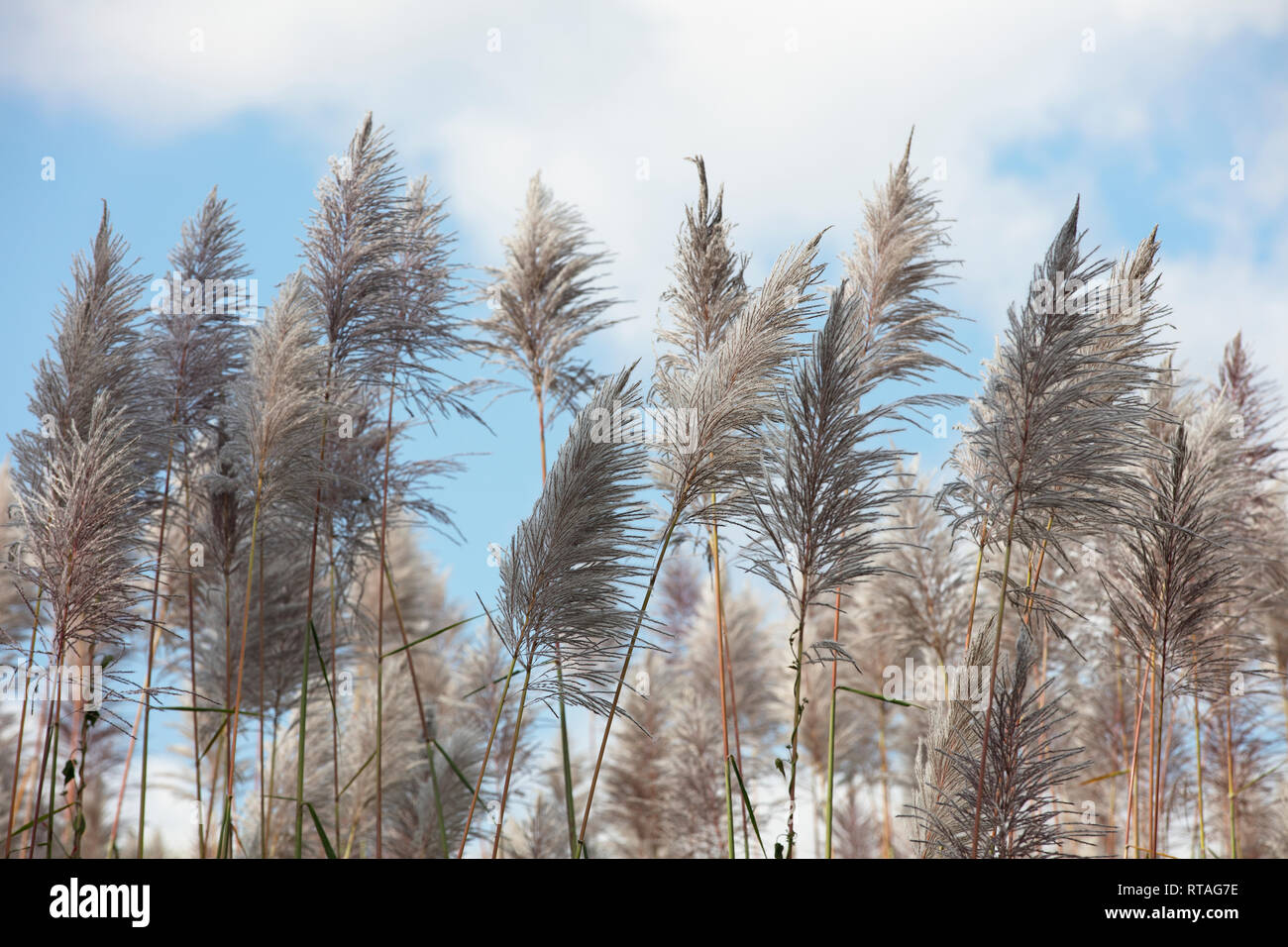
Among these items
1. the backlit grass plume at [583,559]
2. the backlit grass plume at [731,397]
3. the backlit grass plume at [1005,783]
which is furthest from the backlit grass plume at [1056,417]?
the backlit grass plume at [583,559]

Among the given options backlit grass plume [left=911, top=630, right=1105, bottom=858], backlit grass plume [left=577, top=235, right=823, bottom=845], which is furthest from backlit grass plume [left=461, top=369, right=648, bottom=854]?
backlit grass plume [left=911, top=630, right=1105, bottom=858]

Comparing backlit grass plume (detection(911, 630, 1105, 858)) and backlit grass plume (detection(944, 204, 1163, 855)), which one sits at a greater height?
backlit grass plume (detection(944, 204, 1163, 855))

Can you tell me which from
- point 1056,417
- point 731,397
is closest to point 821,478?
Result: point 731,397

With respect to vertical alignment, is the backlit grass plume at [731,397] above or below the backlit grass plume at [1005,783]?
above

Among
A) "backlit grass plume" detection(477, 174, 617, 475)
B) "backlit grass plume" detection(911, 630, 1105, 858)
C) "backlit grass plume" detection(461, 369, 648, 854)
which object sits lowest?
Result: "backlit grass plume" detection(911, 630, 1105, 858)

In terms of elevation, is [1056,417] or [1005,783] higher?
[1056,417]

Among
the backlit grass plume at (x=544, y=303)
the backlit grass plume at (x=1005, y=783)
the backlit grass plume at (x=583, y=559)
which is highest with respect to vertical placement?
the backlit grass plume at (x=544, y=303)

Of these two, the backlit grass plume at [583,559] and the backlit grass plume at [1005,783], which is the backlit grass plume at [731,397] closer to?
the backlit grass plume at [583,559]

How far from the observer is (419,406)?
4.06 meters

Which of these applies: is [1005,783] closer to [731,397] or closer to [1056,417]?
[1056,417]

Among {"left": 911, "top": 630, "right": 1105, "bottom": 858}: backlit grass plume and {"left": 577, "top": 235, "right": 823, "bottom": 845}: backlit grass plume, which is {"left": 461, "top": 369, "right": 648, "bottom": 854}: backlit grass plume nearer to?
{"left": 577, "top": 235, "right": 823, "bottom": 845}: backlit grass plume

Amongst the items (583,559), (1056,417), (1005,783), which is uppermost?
(1056,417)
